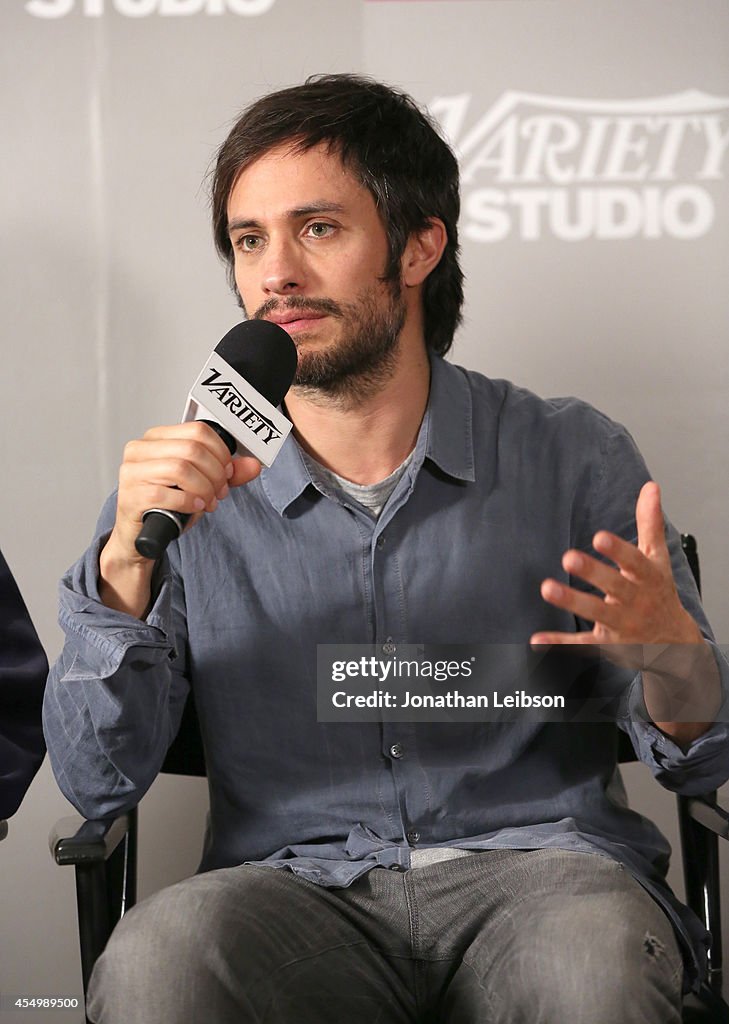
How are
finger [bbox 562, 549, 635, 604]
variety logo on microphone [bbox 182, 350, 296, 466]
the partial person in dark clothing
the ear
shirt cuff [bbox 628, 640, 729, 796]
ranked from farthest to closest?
1. the ear
2. the partial person in dark clothing
3. shirt cuff [bbox 628, 640, 729, 796]
4. variety logo on microphone [bbox 182, 350, 296, 466]
5. finger [bbox 562, 549, 635, 604]

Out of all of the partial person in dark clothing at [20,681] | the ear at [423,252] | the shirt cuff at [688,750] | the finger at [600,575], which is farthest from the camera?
the ear at [423,252]

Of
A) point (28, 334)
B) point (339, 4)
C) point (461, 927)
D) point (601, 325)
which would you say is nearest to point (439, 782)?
point (461, 927)

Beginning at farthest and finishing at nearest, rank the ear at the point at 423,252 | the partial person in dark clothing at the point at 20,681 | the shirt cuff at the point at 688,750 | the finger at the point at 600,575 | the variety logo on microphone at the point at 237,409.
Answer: the ear at the point at 423,252, the partial person in dark clothing at the point at 20,681, the shirt cuff at the point at 688,750, the variety logo on microphone at the point at 237,409, the finger at the point at 600,575

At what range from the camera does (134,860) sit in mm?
1254

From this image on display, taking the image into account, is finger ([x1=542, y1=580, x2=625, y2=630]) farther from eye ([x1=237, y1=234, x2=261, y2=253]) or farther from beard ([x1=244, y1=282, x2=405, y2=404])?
eye ([x1=237, y1=234, x2=261, y2=253])

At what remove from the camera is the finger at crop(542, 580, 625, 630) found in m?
0.88

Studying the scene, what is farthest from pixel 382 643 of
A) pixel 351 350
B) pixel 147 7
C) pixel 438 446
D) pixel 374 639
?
pixel 147 7

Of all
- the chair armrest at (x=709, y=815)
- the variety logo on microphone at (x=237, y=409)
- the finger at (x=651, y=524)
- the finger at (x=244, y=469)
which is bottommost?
the chair armrest at (x=709, y=815)

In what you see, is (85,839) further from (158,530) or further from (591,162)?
(591,162)

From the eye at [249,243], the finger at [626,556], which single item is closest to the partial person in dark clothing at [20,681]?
the eye at [249,243]

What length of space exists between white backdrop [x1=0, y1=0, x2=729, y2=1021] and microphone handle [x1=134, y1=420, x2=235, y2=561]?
0.59m

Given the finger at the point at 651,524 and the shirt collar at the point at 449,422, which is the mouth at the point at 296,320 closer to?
the shirt collar at the point at 449,422

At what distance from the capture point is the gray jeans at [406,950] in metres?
0.91

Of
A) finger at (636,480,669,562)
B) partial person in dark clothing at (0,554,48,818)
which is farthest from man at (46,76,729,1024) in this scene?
partial person in dark clothing at (0,554,48,818)
